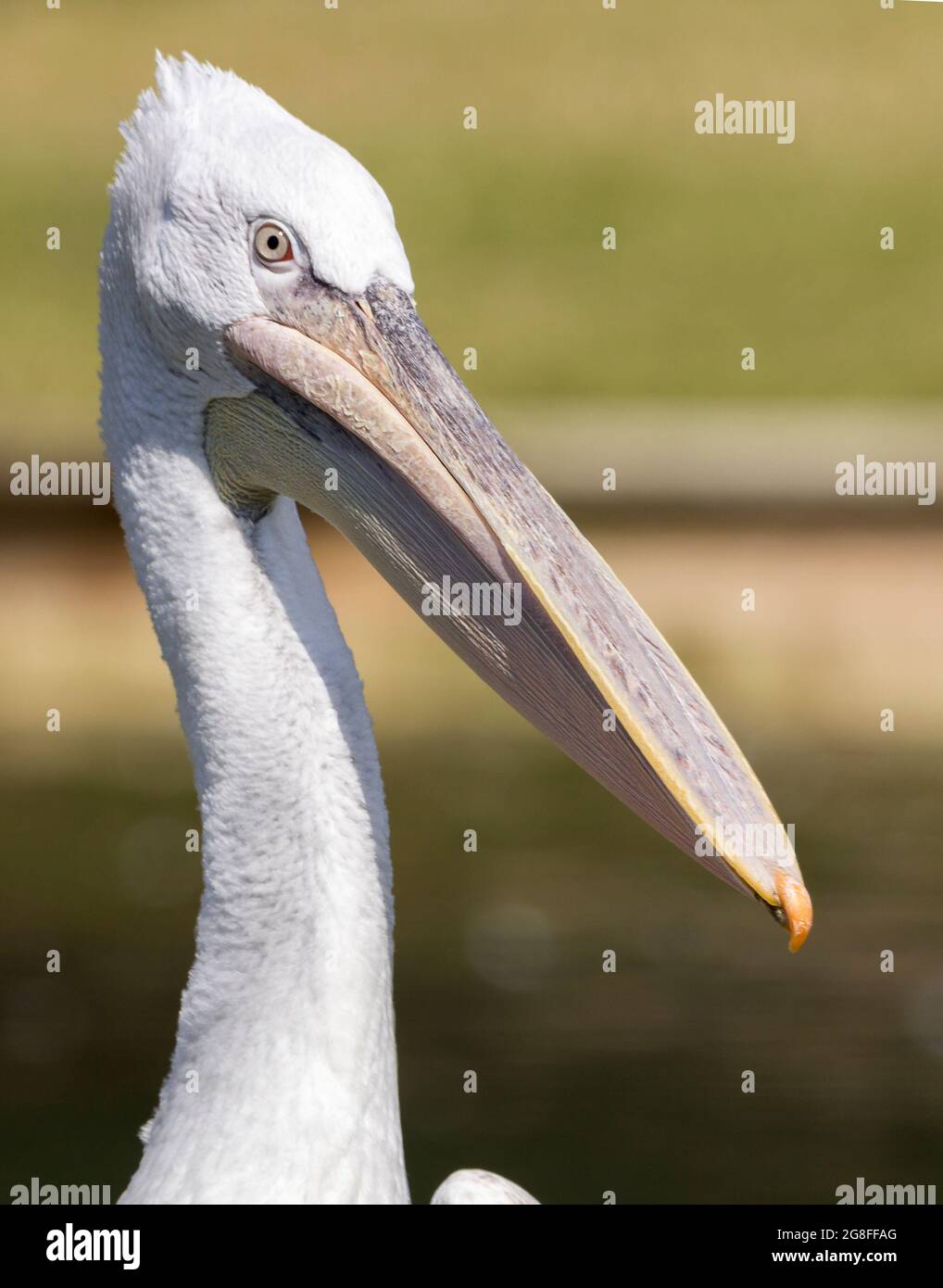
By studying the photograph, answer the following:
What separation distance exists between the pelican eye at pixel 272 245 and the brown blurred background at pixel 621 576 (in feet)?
11.9

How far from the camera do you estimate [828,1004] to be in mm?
6637

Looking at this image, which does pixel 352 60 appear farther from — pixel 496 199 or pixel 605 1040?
Result: pixel 605 1040

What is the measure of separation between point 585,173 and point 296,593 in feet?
37.4

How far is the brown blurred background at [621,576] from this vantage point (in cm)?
601

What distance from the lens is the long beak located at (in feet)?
7.25

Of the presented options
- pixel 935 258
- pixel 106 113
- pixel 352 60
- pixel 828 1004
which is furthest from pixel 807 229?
pixel 828 1004

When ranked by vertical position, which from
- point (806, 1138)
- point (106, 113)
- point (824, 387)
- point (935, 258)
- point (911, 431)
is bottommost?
point (806, 1138)

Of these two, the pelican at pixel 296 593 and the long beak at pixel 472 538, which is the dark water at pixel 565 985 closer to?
the pelican at pixel 296 593

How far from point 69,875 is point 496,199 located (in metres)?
7.23

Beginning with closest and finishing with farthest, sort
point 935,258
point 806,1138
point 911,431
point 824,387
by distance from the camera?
point 806,1138 < point 911,431 < point 824,387 < point 935,258
